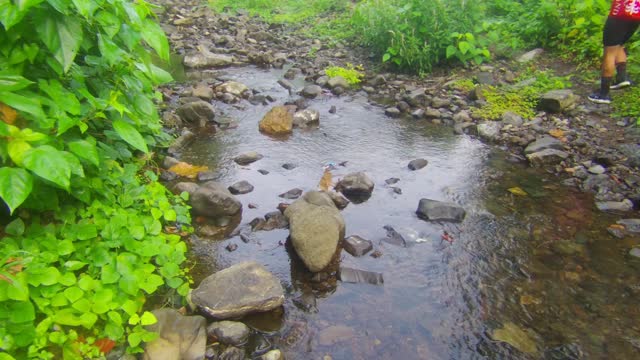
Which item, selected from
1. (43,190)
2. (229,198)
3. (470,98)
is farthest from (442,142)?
(43,190)

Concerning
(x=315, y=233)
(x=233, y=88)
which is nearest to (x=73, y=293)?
(x=315, y=233)

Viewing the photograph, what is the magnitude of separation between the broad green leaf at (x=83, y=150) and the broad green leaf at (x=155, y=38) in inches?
29.3

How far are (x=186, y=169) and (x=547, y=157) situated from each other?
495cm

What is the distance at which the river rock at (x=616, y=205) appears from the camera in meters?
5.38

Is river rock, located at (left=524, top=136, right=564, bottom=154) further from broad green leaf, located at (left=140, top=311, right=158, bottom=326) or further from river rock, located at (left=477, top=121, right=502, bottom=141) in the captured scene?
broad green leaf, located at (left=140, top=311, right=158, bottom=326)

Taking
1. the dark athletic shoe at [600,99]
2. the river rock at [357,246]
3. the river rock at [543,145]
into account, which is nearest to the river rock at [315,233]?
the river rock at [357,246]

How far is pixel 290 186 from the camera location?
5.90 meters

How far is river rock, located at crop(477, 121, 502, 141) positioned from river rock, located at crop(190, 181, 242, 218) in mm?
4349

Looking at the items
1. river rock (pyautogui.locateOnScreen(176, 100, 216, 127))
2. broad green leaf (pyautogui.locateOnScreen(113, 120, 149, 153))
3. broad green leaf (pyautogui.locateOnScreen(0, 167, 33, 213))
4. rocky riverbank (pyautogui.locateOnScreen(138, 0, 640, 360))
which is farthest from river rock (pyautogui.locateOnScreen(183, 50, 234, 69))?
broad green leaf (pyautogui.locateOnScreen(0, 167, 33, 213))

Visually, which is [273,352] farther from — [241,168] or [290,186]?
[241,168]

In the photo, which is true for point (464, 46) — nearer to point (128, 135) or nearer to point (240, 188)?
point (240, 188)

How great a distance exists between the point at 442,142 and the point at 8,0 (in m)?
6.12

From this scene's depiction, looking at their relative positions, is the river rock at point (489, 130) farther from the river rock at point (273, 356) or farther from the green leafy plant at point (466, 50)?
the river rock at point (273, 356)

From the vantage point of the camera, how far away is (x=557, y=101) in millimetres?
7523
